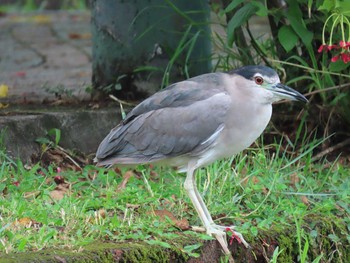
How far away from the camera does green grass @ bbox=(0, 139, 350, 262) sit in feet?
15.3

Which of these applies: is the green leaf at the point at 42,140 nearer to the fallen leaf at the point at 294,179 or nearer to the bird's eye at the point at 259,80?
Answer: the fallen leaf at the point at 294,179

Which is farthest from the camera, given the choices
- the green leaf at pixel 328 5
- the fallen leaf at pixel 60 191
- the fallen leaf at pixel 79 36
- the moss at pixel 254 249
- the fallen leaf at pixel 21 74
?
the fallen leaf at pixel 79 36

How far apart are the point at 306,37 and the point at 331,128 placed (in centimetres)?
93

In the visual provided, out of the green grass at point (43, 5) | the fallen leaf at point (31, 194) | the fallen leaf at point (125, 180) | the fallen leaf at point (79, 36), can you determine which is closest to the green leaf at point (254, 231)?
the fallen leaf at point (125, 180)

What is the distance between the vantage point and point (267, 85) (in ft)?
16.3

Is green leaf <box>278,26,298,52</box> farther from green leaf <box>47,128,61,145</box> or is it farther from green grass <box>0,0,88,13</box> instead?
green grass <box>0,0,88,13</box>

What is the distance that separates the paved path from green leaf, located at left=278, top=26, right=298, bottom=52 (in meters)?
1.81

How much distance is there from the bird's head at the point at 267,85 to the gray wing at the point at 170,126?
150mm

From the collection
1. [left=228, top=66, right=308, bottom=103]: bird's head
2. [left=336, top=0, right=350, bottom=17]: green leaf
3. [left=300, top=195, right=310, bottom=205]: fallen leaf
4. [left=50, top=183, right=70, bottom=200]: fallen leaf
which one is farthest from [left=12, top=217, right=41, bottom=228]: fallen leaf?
[left=336, top=0, right=350, bottom=17]: green leaf

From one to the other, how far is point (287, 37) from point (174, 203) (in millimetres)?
1358

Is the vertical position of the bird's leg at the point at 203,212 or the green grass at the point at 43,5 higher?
the bird's leg at the point at 203,212

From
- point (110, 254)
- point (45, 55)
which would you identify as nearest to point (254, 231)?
point (110, 254)

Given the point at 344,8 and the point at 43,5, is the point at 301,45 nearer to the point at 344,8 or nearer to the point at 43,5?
the point at 344,8

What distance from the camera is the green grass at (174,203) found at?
4.65 metres
